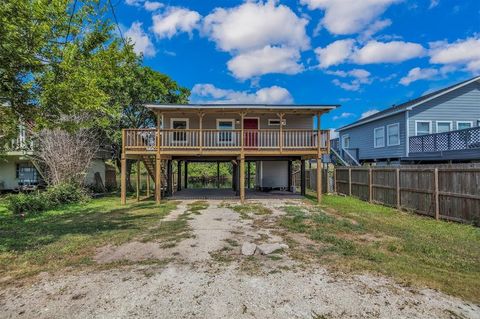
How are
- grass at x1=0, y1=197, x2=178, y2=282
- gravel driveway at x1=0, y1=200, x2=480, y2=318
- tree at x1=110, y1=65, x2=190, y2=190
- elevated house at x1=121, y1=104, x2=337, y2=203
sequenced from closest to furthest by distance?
1. gravel driveway at x1=0, y1=200, x2=480, y2=318
2. grass at x1=0, y1=197, x2=178, y2=282
3. elevated house at x1=121, y1=104, x2=337, y2=203
4. tree at x1=110, y1=65, x2=190, y2=190

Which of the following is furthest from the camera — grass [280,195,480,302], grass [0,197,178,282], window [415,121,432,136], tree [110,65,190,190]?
tree [110,65,190,190]

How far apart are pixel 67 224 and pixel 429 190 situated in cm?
1171

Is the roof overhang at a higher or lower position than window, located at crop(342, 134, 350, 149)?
higher

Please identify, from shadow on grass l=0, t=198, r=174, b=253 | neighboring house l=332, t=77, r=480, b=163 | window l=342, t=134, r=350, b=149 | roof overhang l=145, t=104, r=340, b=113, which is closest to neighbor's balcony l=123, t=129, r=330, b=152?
roof overhang l=145, t=104, r=340, b=113

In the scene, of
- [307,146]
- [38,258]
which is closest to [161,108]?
[307,146]

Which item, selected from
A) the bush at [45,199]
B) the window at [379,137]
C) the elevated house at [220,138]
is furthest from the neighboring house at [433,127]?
the bush at [45,199]

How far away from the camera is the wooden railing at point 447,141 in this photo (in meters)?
13.7

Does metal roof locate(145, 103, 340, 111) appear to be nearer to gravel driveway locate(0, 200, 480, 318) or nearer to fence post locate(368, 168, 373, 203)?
fence post locate(368, 168, 373, 203)

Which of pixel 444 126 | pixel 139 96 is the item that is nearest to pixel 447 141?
pixel 444 126

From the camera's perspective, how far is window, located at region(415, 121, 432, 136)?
17344 millimetres

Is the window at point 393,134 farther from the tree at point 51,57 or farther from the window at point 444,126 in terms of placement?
the tree at point 51,57

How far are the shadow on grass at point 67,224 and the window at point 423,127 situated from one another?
14766mm

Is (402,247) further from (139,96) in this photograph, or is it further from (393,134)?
(139,96)

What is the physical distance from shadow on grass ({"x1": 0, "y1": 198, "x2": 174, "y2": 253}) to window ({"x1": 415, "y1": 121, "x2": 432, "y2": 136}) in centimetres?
1477
